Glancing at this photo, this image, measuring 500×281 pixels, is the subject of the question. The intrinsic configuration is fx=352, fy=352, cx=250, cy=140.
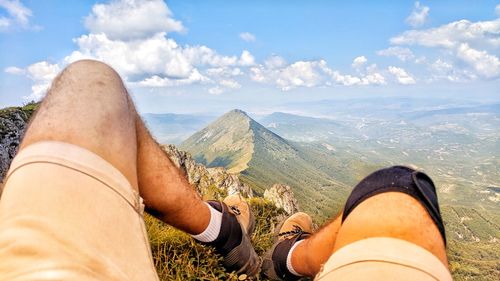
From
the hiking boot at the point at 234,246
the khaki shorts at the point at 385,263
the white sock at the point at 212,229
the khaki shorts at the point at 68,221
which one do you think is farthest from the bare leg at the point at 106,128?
the khaki shorts at the point at 385,263

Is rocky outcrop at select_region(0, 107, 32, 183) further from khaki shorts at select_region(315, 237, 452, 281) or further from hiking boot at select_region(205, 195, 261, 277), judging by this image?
khaki shorts at select_region(315, 237, 452, 281)

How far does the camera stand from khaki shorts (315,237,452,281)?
5.44ft

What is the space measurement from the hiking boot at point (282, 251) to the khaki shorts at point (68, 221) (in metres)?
2.56

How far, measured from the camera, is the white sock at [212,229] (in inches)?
139

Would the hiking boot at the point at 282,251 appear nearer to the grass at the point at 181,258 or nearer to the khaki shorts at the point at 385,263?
the grass at the point at 181,258

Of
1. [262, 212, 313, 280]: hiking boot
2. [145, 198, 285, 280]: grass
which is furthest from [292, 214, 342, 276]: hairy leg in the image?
[145, 198, 285, 280]: grass

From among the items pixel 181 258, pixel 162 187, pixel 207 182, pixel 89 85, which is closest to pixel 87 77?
pixel 89 85

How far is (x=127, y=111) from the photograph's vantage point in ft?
7.43

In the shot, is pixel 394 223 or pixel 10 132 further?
pixel 10 132

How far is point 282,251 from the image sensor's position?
13.4ft

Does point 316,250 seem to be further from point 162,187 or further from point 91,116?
point 91,116

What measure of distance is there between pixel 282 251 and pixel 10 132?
26.2 feet

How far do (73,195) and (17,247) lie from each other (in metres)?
0.28

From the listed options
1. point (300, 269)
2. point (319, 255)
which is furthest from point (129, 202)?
point (300, 269)
